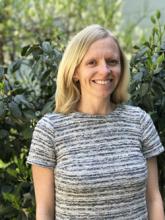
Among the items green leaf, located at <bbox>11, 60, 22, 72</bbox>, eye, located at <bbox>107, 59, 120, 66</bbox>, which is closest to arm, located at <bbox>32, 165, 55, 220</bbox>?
eye, located at <bbox>107, 59, 120, 66</bbox>

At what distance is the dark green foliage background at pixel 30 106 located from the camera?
3074mm

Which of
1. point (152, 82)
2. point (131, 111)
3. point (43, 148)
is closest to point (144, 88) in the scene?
point (152, 82)

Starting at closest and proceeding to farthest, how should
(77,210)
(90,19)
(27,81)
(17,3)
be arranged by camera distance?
(77,210)
(27,81)
(17,3)
(90,19)

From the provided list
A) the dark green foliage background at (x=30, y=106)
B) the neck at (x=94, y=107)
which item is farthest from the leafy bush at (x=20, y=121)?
the neck at (x=94, y=107)

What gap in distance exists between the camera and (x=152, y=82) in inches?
121

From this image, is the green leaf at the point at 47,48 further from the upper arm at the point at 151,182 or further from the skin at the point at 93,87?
the upper arm at the point at 151,182

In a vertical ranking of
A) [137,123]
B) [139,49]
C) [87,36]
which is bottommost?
[137,123]

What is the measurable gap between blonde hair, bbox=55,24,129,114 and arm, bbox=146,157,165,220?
0.35m

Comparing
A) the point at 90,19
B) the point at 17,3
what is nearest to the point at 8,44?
the point at 17,3

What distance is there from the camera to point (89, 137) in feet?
8.11

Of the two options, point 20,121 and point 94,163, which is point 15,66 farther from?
point 94,163

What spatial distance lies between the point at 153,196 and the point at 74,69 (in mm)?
700

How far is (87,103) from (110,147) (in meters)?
0.23

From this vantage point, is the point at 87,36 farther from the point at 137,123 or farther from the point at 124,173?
the point at 124,173
